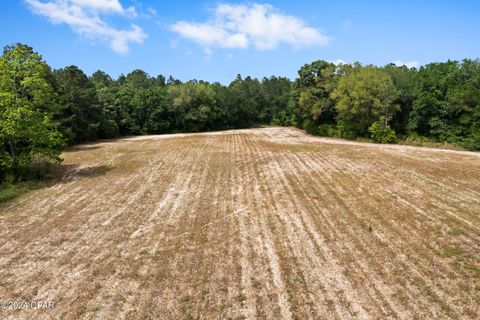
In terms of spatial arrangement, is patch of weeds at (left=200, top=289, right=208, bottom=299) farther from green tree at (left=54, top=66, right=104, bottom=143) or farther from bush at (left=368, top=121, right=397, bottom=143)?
green tree at (left=54, top=66, right=104, bottom=143)

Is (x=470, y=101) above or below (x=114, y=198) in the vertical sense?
above

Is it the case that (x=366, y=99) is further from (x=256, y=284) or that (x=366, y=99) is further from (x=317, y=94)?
(x=256, y=284)

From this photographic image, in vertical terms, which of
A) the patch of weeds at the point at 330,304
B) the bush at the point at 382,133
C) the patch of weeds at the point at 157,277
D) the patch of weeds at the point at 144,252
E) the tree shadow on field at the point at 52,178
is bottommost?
the patch of weeds at the point at 330,304

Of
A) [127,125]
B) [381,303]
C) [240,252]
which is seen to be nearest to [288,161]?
[240,252]

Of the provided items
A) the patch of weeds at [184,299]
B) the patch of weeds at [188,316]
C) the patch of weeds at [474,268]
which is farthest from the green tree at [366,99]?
the patch of weeds at [188,316]

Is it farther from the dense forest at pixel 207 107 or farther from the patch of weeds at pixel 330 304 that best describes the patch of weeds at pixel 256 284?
the dense forest at pixel 207 107

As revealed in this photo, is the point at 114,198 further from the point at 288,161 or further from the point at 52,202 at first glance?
the point at 288,161
